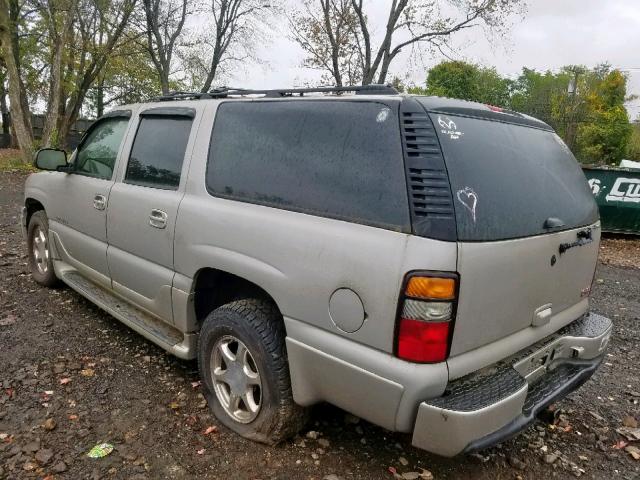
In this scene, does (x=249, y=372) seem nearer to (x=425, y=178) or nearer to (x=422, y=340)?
(x=422, y=340)

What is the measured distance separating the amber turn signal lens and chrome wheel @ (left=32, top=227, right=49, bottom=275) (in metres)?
4.01

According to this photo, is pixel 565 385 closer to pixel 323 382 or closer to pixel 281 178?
pixel 323 382

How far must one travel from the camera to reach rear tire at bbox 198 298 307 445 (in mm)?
2445

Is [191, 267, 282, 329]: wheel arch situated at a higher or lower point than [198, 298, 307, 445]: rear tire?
higher

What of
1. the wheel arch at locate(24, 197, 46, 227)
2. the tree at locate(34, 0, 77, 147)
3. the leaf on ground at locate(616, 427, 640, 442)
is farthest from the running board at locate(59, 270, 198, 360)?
the tree at locate(34, 0, 77, 147)

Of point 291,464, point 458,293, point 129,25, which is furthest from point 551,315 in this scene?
point 129,25

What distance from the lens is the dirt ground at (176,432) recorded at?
2479 millimetres

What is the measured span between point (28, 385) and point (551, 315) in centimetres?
319

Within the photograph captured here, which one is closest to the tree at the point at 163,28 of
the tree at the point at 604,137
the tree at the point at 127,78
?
the tree at the point at 127,78

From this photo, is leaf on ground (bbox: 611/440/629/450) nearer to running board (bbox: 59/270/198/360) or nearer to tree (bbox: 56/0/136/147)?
running board (bbox: 59/270/198/360)

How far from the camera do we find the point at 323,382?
221cm

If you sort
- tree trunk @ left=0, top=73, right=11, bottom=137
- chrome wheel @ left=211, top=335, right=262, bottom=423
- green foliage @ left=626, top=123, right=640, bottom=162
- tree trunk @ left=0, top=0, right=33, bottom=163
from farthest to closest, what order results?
tree trunk @ left=0, top=73, right=11, bottom=137, green foliage @ left=626, top=123, right=640, bottom=162, tree trunk @ left=0, top=0, right=33, bottom=163, chrome wheel @ left=211, top=335, right=262, bottom=423

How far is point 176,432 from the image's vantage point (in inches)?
108

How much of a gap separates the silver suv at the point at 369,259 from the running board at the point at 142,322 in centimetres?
2
